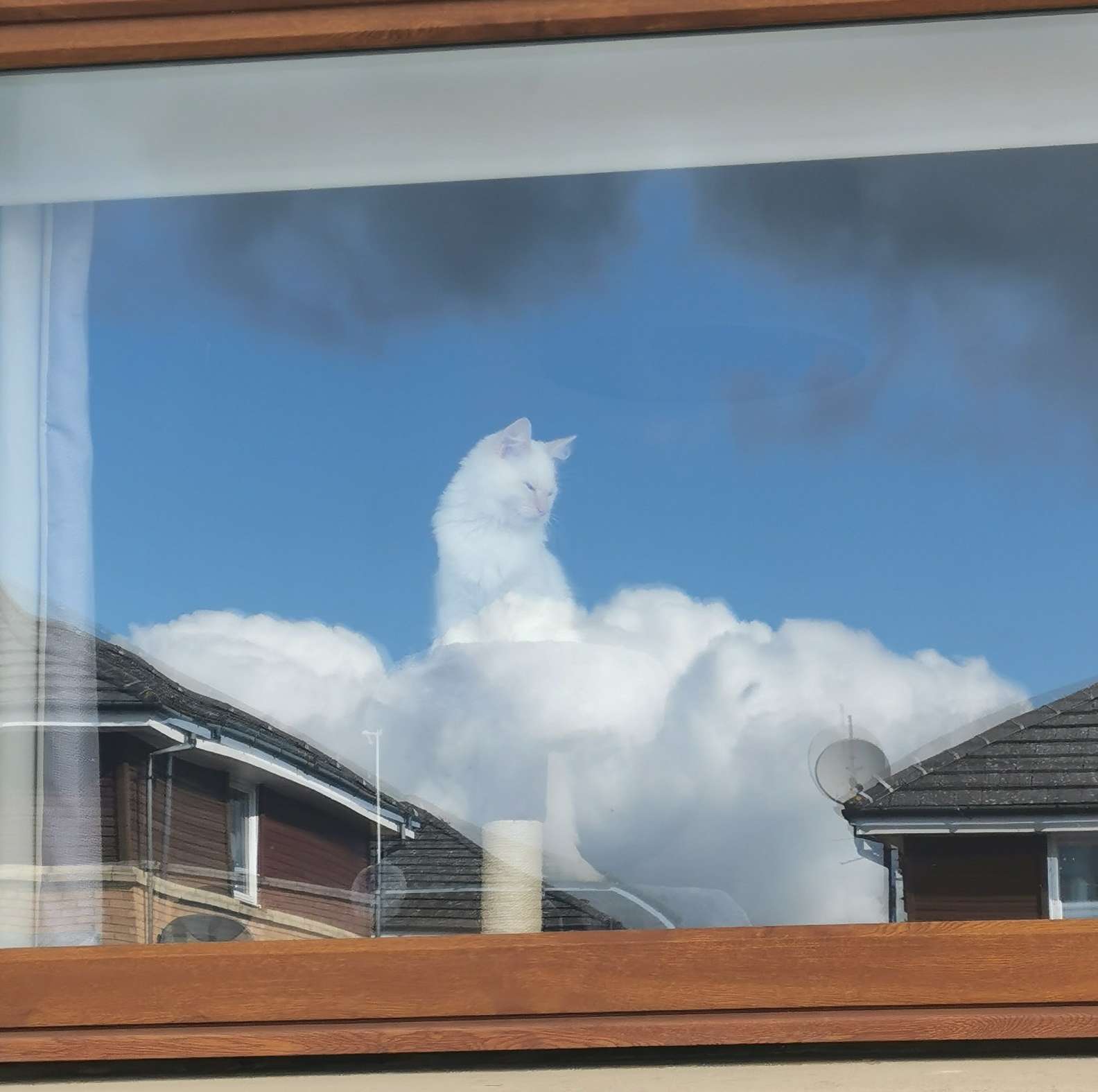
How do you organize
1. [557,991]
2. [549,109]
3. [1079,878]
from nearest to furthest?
[557,991], [1079,878], [549,109]

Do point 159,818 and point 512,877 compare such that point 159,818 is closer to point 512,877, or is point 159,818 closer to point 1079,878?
point 512,877

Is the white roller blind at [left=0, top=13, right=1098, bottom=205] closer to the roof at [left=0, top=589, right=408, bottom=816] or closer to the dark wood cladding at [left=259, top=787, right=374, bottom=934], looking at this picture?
the roof at [left=0, top=589, right=408, bottom=816]

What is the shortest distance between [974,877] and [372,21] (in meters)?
1.02

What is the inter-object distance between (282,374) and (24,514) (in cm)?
32

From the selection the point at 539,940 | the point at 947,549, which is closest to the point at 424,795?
the point at 539,940

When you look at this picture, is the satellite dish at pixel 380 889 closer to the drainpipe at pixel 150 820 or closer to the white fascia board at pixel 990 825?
the drainpipe at pixel 150 820

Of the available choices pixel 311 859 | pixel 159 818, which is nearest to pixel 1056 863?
A: pixel 311 859

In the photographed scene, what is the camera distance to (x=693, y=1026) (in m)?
1.15

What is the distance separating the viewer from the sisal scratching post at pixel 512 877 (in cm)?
134

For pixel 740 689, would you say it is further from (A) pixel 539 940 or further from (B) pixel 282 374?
(B) pixel 282 374

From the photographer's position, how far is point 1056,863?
1323 mm

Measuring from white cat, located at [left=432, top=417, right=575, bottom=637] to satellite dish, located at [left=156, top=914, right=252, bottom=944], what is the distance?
0.38 m

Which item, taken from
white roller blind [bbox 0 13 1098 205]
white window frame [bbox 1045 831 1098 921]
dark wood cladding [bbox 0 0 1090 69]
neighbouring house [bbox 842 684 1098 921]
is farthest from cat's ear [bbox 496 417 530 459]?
white window frame [bbox 1045 831 1098 921]

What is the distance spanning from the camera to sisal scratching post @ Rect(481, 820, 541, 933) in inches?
52.6
